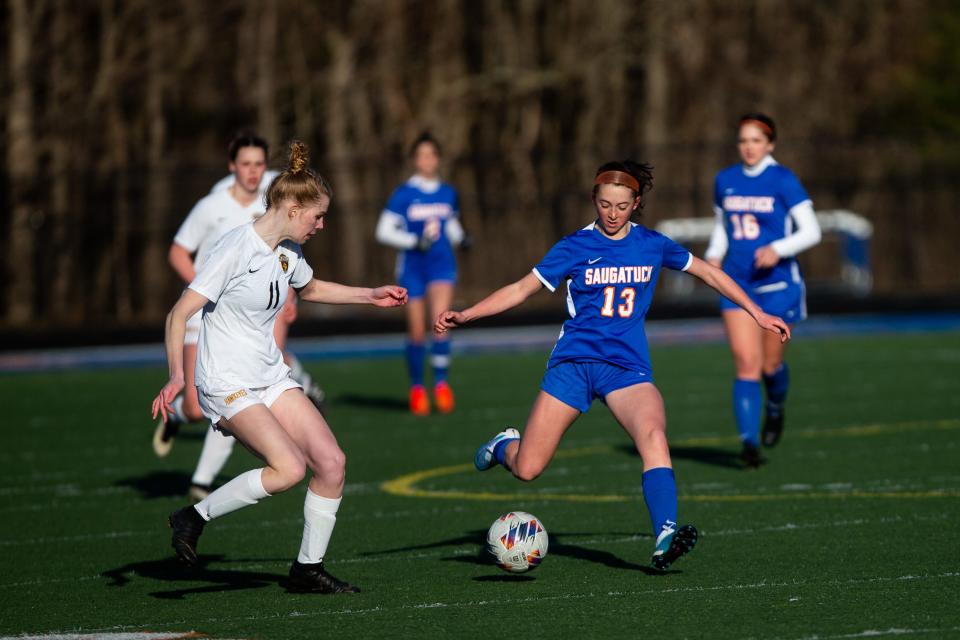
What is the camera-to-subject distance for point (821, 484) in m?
9.41

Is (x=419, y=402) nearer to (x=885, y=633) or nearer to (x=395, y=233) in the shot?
(x=395, y=233)

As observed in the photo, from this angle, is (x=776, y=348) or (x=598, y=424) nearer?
(x=776, y=348)

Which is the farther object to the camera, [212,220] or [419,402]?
[419,402]

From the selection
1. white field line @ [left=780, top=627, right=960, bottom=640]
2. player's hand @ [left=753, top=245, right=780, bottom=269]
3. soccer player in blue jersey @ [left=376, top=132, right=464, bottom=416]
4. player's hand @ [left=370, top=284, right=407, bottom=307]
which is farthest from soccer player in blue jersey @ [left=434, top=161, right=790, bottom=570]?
soccer player in blue jersey @ [left=376, top=132, right=464, bottom=416]

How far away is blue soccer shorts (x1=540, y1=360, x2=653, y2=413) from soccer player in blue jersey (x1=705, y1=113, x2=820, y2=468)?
2.96 metres

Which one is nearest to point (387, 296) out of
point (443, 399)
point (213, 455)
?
point (213, 455)

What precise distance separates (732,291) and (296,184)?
2.09 meters

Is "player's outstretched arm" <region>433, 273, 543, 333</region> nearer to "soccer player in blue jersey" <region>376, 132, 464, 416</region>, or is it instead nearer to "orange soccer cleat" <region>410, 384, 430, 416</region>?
"soccer player in blue jersey" <region>376, 132, 464, 416</region>

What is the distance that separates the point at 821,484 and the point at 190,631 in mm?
4772

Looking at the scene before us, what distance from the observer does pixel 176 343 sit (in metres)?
6.30

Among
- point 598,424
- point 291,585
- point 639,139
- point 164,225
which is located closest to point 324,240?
point 164,225

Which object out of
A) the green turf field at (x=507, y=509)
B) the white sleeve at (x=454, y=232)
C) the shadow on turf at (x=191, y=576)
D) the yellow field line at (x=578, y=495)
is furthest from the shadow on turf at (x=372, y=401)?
the shadow on turf at (x=191, y=576)

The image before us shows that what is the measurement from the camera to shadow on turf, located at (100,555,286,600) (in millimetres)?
6855

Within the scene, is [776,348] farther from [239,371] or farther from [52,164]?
[52,164]
